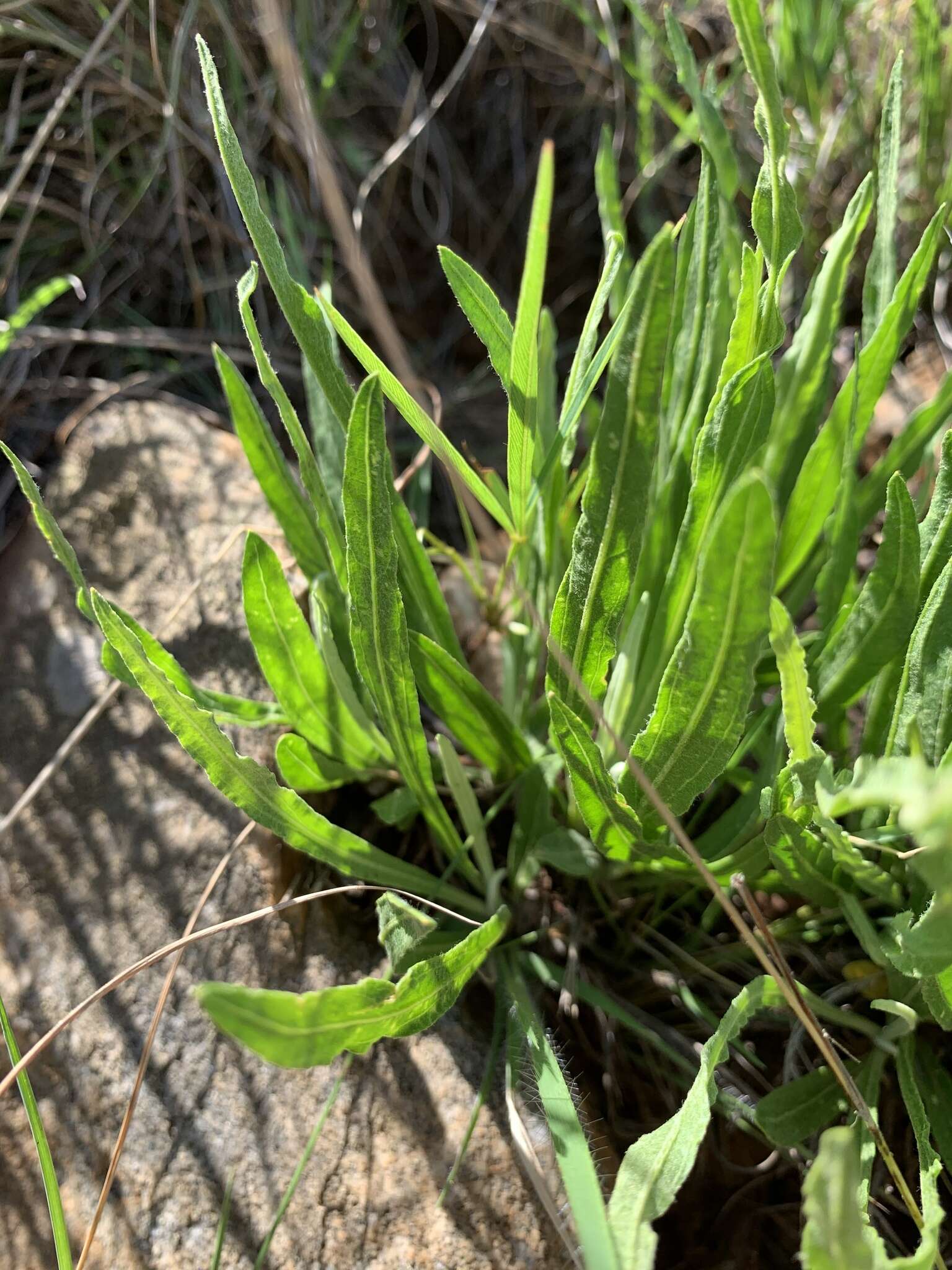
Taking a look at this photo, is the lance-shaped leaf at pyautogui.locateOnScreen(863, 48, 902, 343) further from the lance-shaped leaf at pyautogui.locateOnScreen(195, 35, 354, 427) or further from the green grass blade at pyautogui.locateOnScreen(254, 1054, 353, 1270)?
the green grass blade at pyautogui.locateOnScreen(254, 1054, 353, 1270)

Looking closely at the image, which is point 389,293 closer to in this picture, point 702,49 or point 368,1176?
point 702,49

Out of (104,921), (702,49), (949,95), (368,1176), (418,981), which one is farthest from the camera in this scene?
(702,49)

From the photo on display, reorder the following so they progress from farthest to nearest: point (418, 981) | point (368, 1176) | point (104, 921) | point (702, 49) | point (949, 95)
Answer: point (702, 49), point (949, 95), point (104, 921), point (368, 1176), point (418, 981)

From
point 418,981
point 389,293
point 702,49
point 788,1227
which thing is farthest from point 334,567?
point 702,49

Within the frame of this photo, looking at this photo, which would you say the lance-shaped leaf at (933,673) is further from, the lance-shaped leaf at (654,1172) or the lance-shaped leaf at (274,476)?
the lance-shaped leaf at (274,476)

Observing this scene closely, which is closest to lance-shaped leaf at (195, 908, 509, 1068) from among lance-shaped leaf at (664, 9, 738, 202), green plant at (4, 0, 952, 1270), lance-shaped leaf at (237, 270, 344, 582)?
green plant at (4, 0, 952, 1270)

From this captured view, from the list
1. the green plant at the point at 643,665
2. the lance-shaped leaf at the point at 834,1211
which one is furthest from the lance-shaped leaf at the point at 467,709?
the lance-shaped leaf at the point at 834,1211

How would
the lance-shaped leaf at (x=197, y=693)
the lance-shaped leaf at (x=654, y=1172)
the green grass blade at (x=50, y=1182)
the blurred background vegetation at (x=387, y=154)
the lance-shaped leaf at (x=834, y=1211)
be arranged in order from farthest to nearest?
the blurred background vegetation at (x=387, y=154) → the lance-shaped leaf at (x=197, y=693) → the green grass blade at (x=50, y=1182) → the lance-shaped leaf at (x=654, y=1172) → the lance-shaped leaf at (x=834, y=1211)
